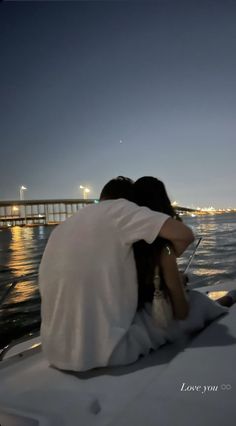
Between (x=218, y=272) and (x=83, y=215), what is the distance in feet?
28.1

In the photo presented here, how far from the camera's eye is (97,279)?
1.46 metres

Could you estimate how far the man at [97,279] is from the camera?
1.44m

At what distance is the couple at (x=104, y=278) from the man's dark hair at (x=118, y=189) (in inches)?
6.2

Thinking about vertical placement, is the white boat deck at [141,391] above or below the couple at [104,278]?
below

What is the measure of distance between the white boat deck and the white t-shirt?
11 centimetres

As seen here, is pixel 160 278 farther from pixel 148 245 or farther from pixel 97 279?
pixel 97 279

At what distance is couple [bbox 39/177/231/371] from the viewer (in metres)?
1.45

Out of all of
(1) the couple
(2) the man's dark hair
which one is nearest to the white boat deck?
(1) the couple

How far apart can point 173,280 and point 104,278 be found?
→ 0.36 metres

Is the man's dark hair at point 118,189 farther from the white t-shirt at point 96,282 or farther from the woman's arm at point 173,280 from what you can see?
the woman's arm at point 173,280

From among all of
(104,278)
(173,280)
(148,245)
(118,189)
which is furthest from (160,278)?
(118,189)

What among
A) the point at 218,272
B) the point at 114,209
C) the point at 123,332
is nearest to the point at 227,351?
the point at 123,332

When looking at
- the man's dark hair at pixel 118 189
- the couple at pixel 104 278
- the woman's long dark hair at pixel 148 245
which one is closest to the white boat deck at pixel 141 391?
the couple at pixel 104 278

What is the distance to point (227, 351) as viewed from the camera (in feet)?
4.71
